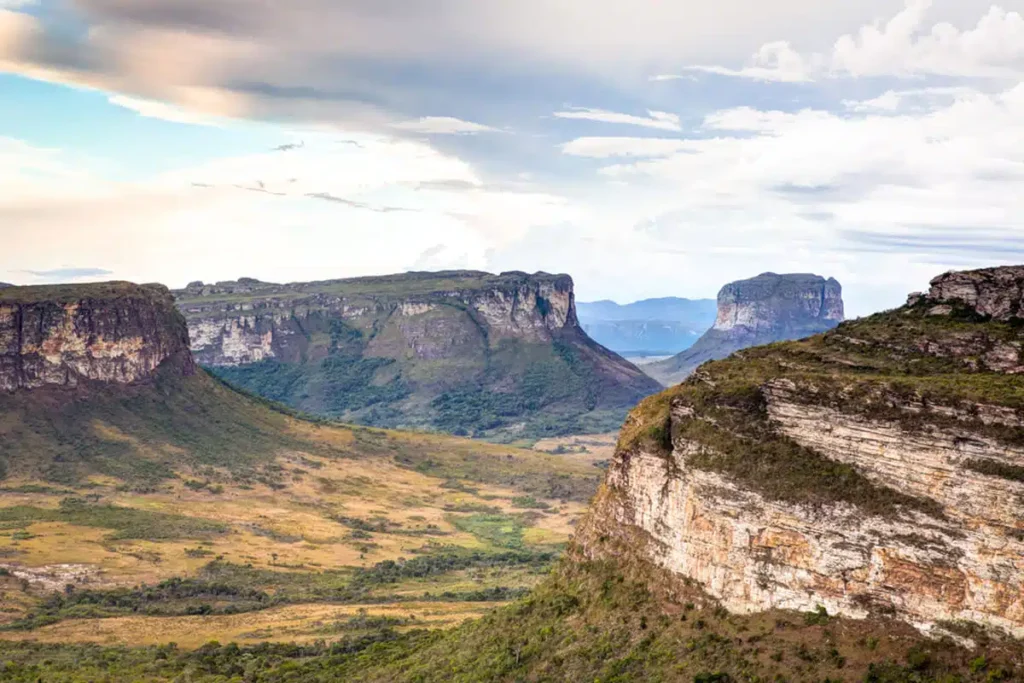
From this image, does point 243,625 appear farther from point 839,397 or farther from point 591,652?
point 839,397

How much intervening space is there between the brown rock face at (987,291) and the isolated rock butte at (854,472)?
0.15 m

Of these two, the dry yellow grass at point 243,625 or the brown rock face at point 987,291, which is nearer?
the brown rock face at point 987,291

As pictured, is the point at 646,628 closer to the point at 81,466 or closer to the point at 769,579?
the point at 769,579

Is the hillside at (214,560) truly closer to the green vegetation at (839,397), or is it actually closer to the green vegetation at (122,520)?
the green vegetation at (122,520)

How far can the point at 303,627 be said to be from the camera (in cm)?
11731

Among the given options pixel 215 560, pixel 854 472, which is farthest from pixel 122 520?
pixel 854 472

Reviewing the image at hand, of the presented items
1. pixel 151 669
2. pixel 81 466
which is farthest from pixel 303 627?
pixel 81 466

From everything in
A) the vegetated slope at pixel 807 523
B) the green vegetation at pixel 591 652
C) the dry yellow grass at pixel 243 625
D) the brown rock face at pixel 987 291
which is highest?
the brown rock face at pixel 987 291

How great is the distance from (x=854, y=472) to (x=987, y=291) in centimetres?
2323

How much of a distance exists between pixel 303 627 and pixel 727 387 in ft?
243

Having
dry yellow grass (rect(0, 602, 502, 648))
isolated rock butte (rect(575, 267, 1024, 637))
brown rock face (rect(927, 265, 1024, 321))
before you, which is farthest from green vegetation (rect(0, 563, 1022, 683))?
brown rock face (rect(927, 265, 1024, 321))

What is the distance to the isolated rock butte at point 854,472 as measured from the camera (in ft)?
164

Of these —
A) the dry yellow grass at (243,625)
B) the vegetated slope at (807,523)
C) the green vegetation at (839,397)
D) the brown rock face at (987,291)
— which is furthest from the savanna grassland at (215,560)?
the brown rock face at (987,291)

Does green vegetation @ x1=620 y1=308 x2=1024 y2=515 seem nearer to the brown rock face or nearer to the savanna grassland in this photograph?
the brown rock face
